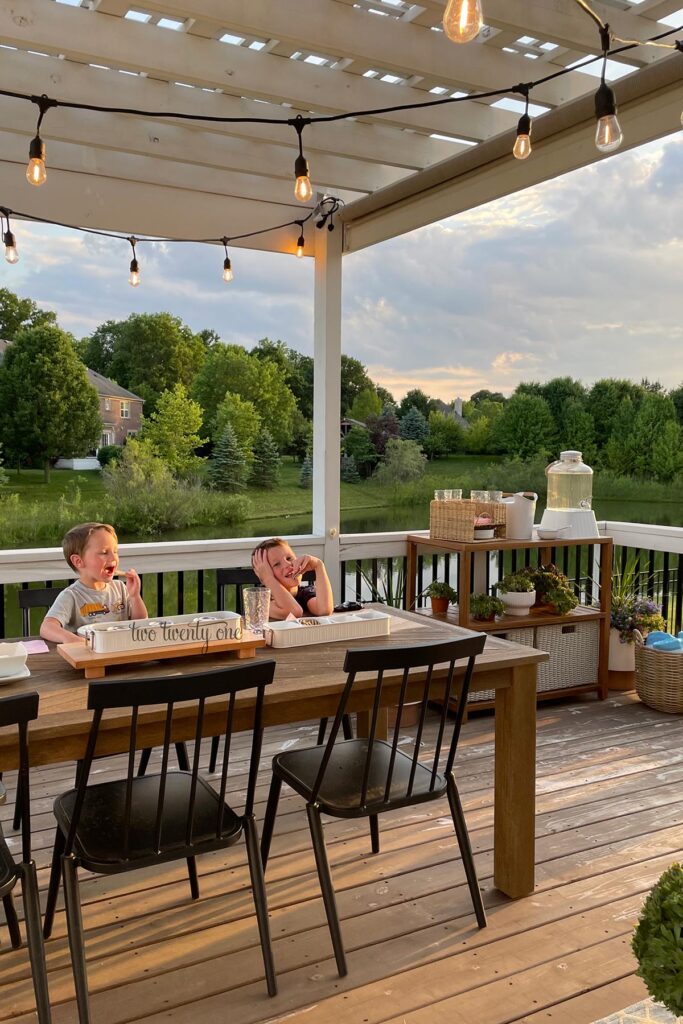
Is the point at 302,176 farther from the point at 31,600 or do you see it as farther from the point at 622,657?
the point at 622,657

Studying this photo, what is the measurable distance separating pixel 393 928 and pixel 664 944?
1.70 meters

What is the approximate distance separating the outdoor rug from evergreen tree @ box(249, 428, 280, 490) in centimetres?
537

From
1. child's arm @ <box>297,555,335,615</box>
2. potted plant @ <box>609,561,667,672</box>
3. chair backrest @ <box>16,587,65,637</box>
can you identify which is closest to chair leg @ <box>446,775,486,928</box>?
child's arm @ <box>297,555,335,615</box>

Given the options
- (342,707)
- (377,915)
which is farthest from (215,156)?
(377,915)

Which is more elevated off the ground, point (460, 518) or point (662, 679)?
point (460, 518)

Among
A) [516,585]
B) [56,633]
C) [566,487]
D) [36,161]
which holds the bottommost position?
[516,585]

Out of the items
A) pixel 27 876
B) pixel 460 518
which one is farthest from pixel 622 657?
pixel 27 876

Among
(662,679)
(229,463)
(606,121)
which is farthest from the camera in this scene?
(229,463)

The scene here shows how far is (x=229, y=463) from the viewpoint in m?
6.30

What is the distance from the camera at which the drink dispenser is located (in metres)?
4.73

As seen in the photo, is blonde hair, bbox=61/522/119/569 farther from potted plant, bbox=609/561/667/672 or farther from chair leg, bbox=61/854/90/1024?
potted plant, bbox=609/561/667/672

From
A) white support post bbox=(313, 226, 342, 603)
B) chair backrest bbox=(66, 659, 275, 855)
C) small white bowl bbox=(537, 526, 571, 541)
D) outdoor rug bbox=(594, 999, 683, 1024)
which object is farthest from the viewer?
white support post bbox=(313, 226, 342, 603)

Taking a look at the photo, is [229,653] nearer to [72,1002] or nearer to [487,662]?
[487,662]

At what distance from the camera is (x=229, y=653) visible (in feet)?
8.27
